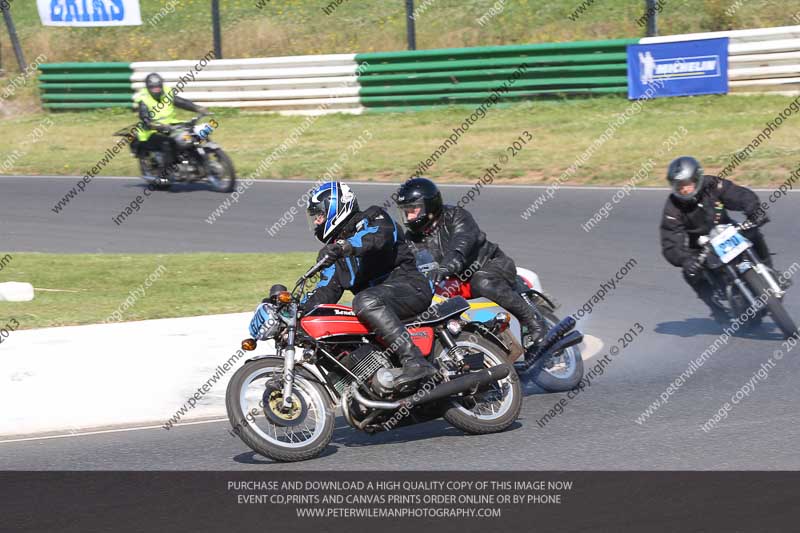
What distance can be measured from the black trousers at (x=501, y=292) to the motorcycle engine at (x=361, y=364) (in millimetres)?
1417

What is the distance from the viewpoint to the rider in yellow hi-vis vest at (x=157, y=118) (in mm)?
19172

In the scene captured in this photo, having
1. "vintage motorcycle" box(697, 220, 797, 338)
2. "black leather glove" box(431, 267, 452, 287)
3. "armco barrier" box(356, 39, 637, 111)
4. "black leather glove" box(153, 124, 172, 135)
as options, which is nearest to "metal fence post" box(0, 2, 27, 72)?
"armco barrier" box(356, 39, 637, 111)

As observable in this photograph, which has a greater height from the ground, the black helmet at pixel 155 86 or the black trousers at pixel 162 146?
the black helmet at pixel 155 86

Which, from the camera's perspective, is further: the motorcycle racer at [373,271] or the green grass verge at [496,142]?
the green grass verge at [496,142]

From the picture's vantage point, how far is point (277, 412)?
6621 mm

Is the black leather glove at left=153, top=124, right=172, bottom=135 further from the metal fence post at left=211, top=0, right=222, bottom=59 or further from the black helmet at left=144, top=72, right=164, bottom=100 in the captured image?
the metal fence post at left=211, top=0, right=222, bottom=59

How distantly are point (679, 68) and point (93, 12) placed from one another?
15053 mm

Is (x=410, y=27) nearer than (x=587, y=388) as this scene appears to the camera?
No

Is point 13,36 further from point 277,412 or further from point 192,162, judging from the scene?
point 277,412

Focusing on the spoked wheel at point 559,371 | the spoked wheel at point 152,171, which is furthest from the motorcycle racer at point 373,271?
the spoked wheel at point 152,171

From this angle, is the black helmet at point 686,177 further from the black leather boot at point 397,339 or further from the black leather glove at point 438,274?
the black leather boot at point 397,339

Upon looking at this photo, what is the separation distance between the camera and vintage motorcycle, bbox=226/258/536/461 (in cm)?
660

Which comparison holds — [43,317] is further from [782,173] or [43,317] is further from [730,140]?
[730,140]

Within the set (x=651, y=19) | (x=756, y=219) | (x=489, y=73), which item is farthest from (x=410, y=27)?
(x=756, y=219)
